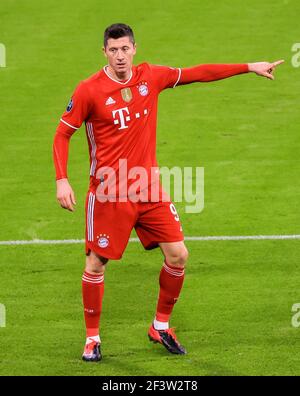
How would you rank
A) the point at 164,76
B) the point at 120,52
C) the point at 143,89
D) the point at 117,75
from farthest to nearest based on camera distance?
the point at 164,76
the point at 143,89
the point at 117,75
the point at 120,52

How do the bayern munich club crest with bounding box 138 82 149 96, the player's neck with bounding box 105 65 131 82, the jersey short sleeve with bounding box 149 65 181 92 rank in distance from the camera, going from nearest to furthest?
1. the player's neck with bounding box 105 65 131 82
2. the bayern munich club crest with bounding box 138 82 149 96
3. the jersey short sleeve with bounding box 149 65 181 92

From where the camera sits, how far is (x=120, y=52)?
10922mm

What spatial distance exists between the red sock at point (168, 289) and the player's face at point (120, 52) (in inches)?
69.8

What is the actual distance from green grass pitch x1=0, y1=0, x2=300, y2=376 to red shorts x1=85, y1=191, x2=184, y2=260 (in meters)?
0.95

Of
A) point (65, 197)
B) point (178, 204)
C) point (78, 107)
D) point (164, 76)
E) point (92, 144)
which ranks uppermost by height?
point (164, 76)

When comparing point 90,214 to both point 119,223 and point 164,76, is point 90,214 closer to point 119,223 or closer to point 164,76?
point 119,223

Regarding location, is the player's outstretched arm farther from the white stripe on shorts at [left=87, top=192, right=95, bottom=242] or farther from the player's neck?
the white stripe on shorts at [left=87, top=192, right=95, bottom=242]

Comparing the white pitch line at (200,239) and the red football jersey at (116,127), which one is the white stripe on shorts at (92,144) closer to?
the red football jersey at (116,127)

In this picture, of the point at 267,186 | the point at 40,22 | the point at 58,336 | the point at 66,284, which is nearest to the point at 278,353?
the point at 58,336

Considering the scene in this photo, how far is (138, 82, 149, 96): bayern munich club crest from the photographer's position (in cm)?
1122

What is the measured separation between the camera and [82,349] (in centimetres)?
1141

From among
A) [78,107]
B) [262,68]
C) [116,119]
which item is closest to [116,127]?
[116,119]

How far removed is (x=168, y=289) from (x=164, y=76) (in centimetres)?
187

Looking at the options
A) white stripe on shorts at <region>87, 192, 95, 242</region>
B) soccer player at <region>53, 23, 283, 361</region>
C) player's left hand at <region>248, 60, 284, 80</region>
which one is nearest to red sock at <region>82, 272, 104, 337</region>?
soccer player at <region>53, 23, 283, 361</region>
